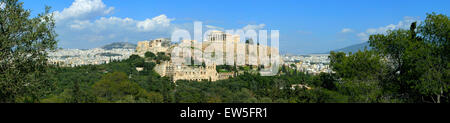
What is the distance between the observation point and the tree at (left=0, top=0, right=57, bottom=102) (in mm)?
9164

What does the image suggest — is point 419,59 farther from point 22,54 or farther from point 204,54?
point 204,54

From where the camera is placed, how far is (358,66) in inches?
595

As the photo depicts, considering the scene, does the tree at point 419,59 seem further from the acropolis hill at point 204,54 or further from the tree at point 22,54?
the acropolis hill at point 204,54

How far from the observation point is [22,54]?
968 cm

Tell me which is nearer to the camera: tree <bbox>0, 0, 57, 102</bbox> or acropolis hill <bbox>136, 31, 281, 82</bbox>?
tree <bbox>0, 0, 57, 102</bbox>

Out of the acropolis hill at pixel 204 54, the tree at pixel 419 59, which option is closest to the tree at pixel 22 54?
the tree at pixel 419 59

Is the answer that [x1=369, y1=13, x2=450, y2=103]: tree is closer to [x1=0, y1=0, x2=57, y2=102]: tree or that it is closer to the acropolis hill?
[x1=0, y1=0, x2=57, y2=102]: tree

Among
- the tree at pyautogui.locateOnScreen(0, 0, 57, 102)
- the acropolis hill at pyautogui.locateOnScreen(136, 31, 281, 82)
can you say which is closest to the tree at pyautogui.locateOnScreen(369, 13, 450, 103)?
the tree at pyautogui.locateOnScreen(0, 0, 57, 102)

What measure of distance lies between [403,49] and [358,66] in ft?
6.66

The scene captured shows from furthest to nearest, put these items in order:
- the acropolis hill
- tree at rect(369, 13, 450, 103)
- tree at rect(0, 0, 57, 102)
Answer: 1. the acropolis hill
2. tree at rect(369, 13, 450, 103)
3. tree at rect(0, 0, 57, 102)

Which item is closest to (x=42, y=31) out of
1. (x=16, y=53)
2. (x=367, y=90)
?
(x=16, y=53)

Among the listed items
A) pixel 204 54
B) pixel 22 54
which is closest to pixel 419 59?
pixel 22 54

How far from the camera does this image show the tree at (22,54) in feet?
30.1
